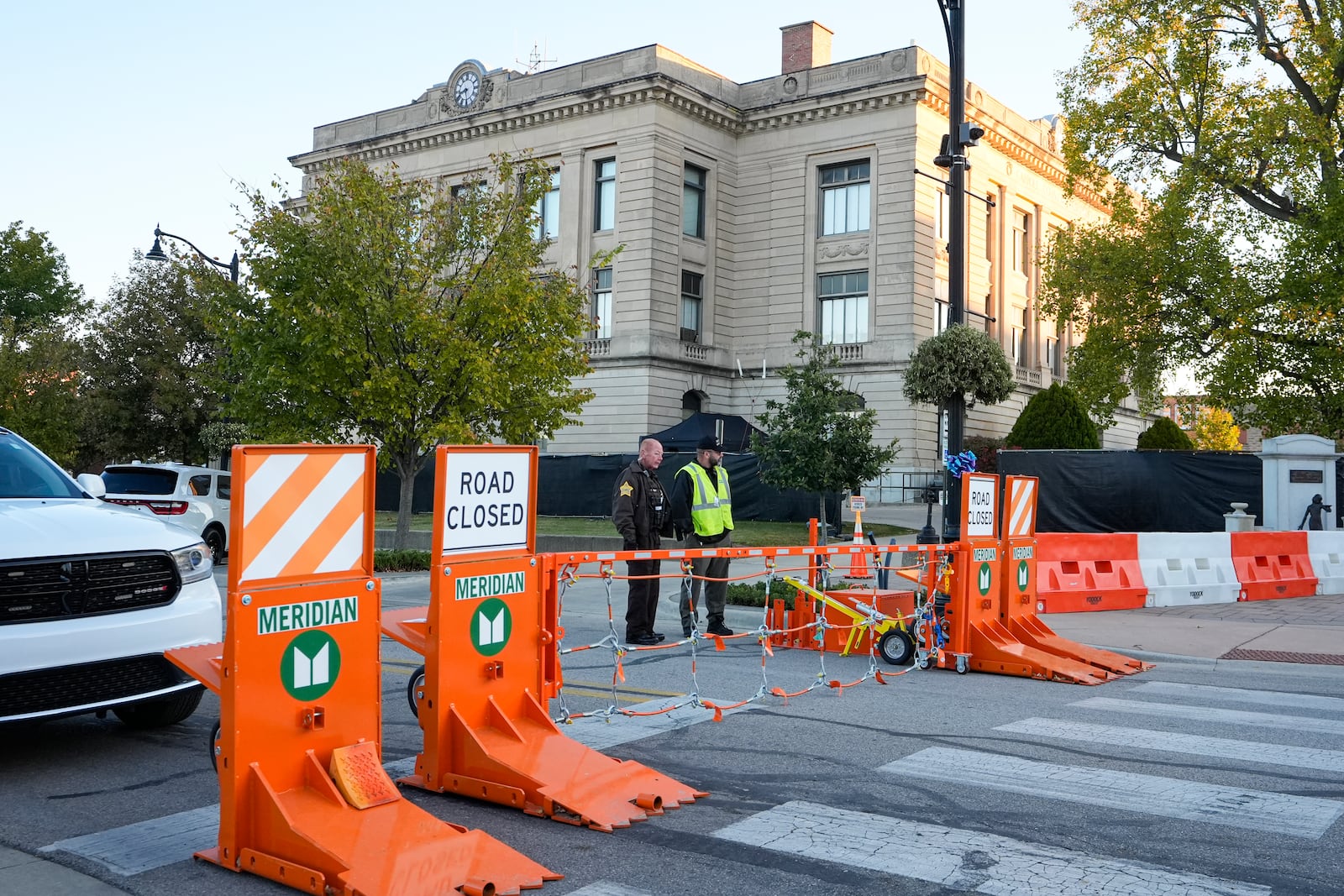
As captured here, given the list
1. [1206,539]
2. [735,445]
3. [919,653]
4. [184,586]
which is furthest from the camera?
[735,445]

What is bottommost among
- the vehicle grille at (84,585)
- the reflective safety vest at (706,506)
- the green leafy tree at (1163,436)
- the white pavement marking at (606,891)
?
the white pavement marking at (606,891)

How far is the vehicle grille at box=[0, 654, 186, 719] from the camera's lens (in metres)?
5.68

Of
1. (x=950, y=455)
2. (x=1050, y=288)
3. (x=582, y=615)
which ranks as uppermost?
(x=1050, y=288)

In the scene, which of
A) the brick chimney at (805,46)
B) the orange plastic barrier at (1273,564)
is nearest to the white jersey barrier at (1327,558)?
the orange plastic barrier at (1273,564)

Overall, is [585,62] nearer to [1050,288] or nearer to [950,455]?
[1050,288]

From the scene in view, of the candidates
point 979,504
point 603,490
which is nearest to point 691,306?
point 603,490

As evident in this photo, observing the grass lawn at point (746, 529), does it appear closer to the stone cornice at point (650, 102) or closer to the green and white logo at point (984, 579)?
the green and white logo at point (984, 579)

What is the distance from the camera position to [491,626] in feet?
19.4

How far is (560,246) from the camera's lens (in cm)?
4516

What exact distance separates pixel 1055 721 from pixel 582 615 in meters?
7.53

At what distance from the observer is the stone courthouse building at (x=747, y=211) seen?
136 ft

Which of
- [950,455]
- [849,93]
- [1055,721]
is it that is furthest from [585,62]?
[1055,721]

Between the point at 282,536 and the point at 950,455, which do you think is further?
the point at 950,455

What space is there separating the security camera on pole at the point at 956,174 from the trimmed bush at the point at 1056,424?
2156 cm
